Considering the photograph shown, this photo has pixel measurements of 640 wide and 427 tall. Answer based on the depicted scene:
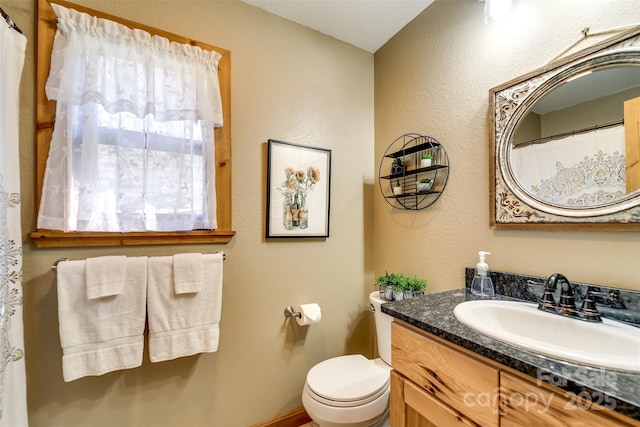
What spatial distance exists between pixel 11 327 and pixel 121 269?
357 mm

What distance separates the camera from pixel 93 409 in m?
1.16

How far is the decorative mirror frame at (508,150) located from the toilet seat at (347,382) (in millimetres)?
950

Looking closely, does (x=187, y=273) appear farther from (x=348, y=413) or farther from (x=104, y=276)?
(x=348, y=413)

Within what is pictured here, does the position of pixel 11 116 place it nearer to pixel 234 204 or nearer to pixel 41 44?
pixel 41 44

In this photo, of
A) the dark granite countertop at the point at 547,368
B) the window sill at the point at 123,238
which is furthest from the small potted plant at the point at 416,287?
the window sill at the point at 123,238

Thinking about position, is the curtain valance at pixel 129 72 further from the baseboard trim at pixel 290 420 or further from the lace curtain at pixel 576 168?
the baseboard trim at pixel 290 420

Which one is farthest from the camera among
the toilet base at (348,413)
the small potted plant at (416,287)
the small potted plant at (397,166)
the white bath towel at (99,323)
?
the small potted plant at (397,166)

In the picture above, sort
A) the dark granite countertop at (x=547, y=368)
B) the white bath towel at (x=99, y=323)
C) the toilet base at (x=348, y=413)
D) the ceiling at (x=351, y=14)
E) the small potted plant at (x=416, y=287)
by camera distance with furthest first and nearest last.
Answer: the ceiling at (x=351, y=14) < the small potted plant at (x=416, y=287) < the toilet base at (x=348, y=413) < the white bath towel at (x=99, y=323) < the dark granite countertop at (x=547, y=368)

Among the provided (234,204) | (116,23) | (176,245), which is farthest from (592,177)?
(116,23)

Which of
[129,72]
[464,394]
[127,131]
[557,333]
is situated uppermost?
[129,72]

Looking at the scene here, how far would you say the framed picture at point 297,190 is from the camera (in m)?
1.57

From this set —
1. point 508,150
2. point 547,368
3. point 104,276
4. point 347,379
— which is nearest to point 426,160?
point 508,150

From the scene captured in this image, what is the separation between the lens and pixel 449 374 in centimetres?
75

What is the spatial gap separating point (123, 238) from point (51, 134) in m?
0.52
